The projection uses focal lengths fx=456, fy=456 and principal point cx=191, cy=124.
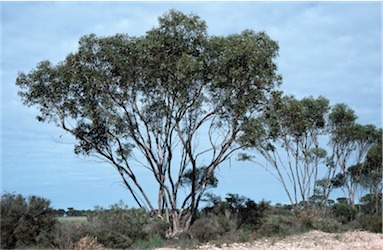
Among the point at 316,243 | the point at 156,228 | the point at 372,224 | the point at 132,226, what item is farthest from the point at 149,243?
the point at 372,224

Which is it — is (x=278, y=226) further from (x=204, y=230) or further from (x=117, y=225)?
(x=117, y=225)

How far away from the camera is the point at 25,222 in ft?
49.9

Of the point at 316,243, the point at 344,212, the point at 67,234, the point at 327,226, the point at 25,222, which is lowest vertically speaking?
the point at 316,243

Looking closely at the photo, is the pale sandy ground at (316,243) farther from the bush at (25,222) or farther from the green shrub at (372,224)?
the bush at (25,222)

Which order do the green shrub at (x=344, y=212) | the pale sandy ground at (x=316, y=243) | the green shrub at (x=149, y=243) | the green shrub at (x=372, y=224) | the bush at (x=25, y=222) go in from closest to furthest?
the bush at (x=25, y=222) → the green shrub at (x=149, y=243) → the pale sandy ground at (x=316, y=243) → the green shrub at (x=372, y=224) → the green shrub at (x=344, y=212)

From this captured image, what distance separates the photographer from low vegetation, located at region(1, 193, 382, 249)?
1501 centimetres

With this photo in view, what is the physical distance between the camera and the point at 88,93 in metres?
18.3

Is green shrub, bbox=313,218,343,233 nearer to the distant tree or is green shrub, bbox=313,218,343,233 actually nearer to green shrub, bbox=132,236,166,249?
green shrub, bbox=132,236,166,249

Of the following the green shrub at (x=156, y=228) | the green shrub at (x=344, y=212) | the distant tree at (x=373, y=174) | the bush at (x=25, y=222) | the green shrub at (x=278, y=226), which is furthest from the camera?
the distant tree at (x=373, y=174)

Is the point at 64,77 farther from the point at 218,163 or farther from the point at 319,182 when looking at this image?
the point at 319,182

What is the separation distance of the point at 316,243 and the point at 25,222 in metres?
10.4

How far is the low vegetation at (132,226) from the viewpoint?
1501cm

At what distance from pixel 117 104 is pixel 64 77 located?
234 cm

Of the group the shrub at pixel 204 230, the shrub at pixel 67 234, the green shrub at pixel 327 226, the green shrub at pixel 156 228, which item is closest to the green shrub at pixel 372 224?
the green shrub at pixel 327 226
